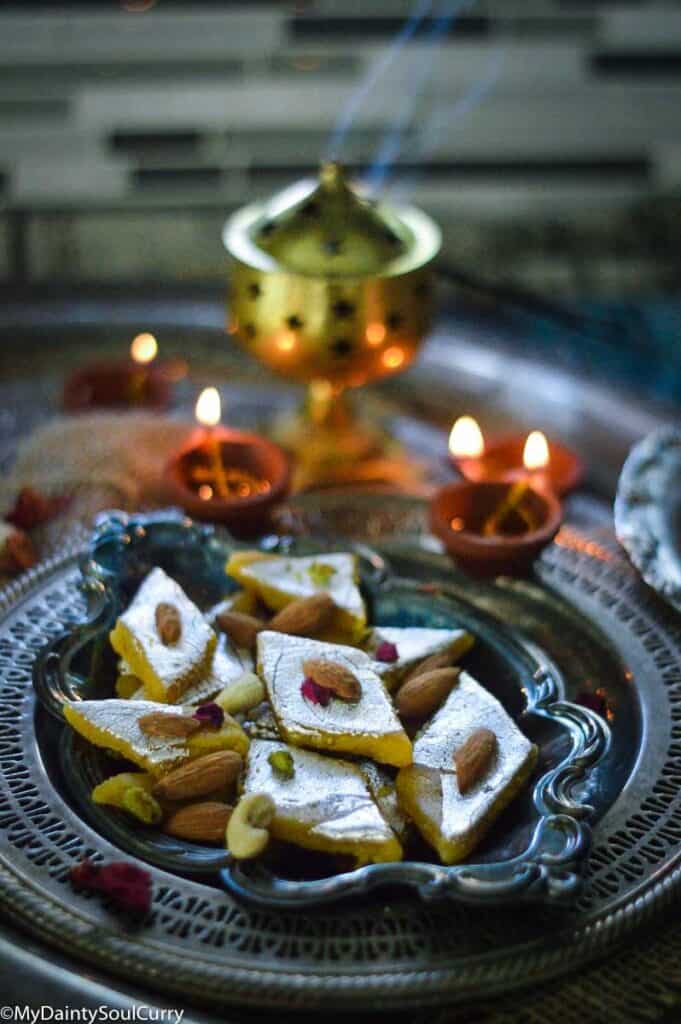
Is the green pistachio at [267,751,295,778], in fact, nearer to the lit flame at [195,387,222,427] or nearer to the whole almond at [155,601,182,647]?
the whole almond at [155,601,182,647]

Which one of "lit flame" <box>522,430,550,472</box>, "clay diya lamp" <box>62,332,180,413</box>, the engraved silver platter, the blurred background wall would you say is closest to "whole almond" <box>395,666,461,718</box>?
the engraved silver platter

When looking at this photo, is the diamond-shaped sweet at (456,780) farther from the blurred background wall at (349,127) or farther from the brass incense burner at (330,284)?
the blurred background wall at (349,127)

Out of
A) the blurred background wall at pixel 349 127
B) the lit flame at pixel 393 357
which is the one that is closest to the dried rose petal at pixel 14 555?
the lit flame at pixel 393 357

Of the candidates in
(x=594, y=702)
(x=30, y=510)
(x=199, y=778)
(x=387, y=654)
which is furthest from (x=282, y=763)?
(x=30, y=510)

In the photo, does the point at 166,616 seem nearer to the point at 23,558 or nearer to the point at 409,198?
the point at 23,558

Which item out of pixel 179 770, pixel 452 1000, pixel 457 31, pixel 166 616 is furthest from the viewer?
pixel 457 31

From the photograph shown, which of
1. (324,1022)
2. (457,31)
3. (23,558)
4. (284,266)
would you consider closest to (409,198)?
(457,31)

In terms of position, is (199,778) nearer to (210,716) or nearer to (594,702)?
(210,716)
